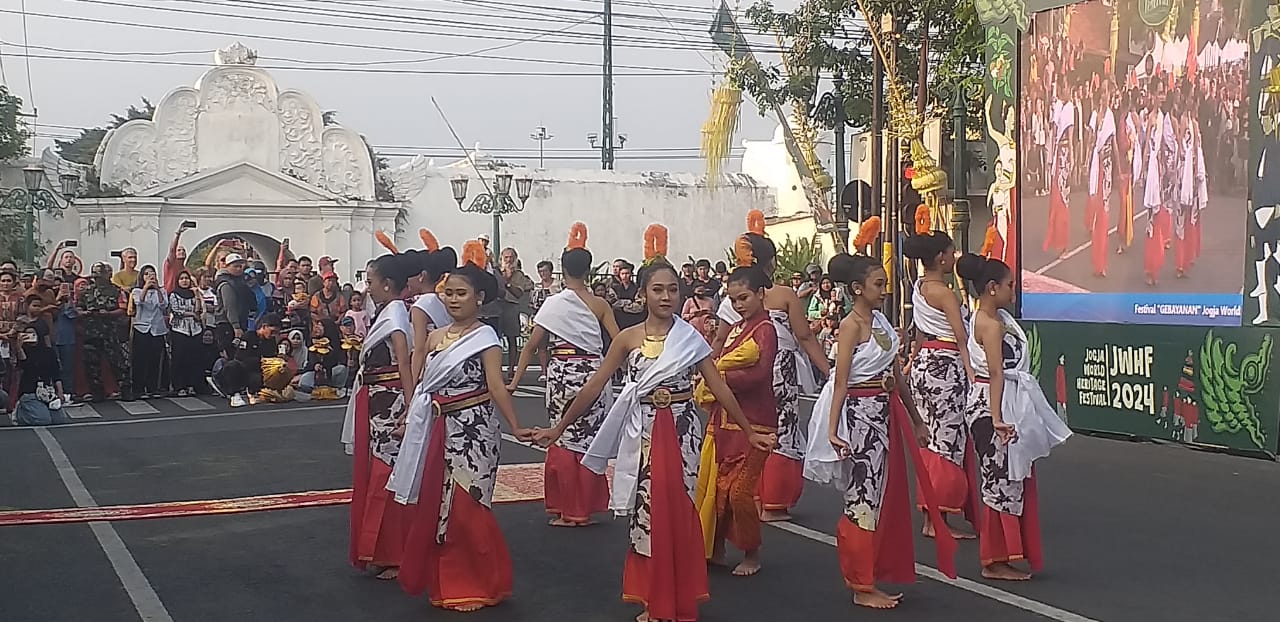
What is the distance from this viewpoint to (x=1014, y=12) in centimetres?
1363

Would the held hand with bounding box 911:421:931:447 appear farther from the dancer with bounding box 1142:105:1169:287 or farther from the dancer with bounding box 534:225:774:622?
the dancer with bounding box 1142:105:1169:287

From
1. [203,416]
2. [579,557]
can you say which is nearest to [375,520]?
[579,557]

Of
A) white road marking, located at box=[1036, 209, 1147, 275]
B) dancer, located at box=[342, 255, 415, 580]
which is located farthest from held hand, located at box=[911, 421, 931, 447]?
Answer: white road marking, located at box=[1036, 209, 1147, 275]

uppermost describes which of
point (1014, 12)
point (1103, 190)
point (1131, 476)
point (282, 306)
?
point (1014, 12)

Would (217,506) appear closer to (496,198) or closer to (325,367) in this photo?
(325,367)

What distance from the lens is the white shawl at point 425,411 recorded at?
6.00m

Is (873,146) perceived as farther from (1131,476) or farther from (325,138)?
(325,138)

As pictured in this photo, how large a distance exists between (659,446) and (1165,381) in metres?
7.59

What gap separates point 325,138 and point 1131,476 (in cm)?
2035

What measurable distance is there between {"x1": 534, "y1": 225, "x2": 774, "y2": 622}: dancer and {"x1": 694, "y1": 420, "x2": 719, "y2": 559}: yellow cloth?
3.06ft

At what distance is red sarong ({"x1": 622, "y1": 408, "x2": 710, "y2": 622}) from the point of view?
561 centimetres

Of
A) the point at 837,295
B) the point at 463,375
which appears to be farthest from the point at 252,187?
the point at 463,375

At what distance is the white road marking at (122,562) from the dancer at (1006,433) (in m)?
3.96

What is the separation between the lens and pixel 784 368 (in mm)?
7941
